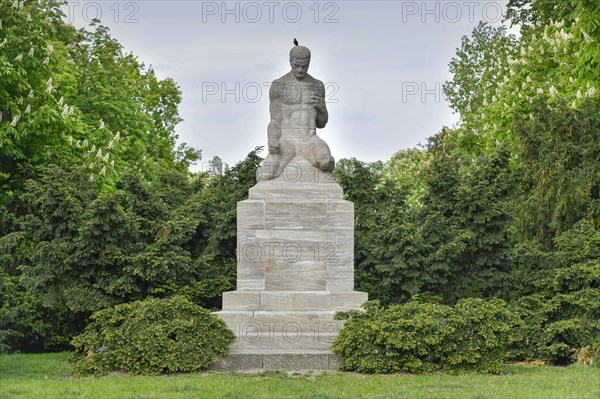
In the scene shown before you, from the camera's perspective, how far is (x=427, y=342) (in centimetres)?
1352

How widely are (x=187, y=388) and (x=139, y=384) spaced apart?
0.79 metres

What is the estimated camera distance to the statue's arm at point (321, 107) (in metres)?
17.0

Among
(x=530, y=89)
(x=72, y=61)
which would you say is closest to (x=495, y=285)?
(x=530, y=89)

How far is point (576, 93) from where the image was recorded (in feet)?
79.5

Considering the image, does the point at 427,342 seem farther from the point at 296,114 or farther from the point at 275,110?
the point at 275,110

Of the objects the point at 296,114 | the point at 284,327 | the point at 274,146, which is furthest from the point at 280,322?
the point at 296,114

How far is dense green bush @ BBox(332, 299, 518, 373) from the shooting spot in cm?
1361

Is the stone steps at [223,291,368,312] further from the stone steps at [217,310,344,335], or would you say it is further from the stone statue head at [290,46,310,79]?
the stone statue head at [290,46,310,79]

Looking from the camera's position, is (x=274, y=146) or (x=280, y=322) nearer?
(x=280, y=322)

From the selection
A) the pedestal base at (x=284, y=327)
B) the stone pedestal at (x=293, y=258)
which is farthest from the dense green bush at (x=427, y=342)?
the stone pedestal at (x=293, y=258)

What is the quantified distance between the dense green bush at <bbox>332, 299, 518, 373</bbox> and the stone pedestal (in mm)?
1231

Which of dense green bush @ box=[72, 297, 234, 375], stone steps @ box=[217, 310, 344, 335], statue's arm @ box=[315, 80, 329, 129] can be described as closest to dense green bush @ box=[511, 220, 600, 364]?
stone steps @ box=[217, 310, 344, 335]

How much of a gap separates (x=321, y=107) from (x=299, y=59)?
2.90ft

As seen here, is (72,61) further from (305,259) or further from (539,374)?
(539,374)
